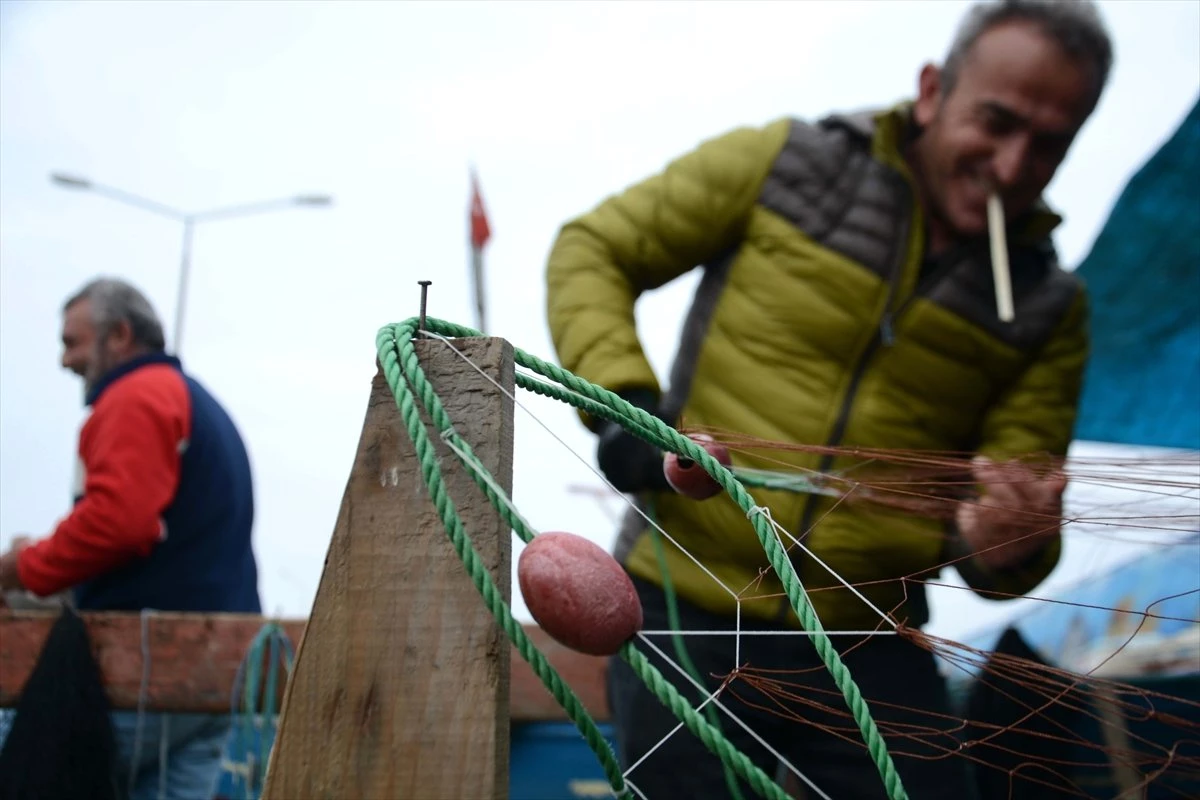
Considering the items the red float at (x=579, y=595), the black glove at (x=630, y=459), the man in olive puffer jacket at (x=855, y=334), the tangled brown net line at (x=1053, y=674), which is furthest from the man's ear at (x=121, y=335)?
the red float at (x=579, y=595)

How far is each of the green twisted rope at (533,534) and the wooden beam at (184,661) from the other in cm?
107

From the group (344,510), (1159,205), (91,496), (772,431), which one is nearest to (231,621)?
(91,496)

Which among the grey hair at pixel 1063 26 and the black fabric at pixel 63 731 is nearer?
the black fabric at pixel 63 731

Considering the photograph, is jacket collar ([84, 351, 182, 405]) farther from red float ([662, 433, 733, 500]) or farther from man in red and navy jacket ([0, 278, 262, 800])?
red float ([662, 433, 733, 500])

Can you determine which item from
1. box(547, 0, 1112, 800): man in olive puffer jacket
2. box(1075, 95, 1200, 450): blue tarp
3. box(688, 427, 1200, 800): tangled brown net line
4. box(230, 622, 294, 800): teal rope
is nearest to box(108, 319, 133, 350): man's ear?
box(230, 622, 294, 800): teal rope

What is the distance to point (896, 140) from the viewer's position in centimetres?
188

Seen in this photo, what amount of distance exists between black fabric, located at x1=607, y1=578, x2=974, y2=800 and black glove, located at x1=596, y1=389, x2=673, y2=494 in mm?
229

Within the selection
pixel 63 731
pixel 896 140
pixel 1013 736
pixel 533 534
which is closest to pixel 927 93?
pixel 896 140

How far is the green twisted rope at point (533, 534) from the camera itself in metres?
0.76

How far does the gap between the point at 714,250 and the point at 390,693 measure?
118 centimetres

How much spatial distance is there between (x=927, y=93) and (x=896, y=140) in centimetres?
11

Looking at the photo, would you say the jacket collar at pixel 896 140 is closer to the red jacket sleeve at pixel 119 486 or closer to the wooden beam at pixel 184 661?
the wooden beam at pixel 184 661

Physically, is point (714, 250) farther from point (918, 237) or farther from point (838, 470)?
point (838, 470)

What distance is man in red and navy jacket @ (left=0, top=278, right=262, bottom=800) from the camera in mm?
2111
